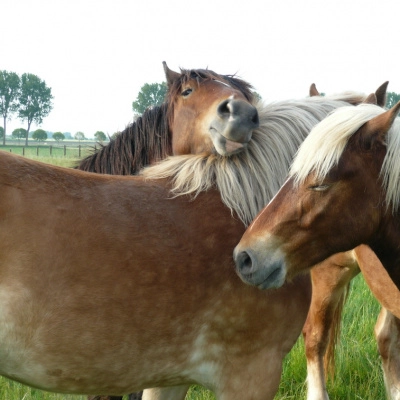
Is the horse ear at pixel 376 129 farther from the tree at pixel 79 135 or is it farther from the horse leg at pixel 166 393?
the tree at pixel 79 135

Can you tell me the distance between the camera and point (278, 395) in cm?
424

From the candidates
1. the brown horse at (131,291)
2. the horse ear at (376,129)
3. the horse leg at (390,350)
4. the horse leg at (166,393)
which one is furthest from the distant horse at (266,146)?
the horse leg at (166,393)

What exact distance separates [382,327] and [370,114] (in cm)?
263

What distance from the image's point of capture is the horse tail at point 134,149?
11.9 ft

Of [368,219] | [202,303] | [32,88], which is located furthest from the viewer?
[32,88]

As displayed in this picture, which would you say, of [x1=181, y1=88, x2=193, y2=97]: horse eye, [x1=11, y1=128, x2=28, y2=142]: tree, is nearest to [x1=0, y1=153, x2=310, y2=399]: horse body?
[x1=181, y1=88, x2=193, y2=97]: horse eye

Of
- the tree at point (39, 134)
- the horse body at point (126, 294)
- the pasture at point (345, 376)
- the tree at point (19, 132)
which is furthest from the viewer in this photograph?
the tree at point (19, 132)

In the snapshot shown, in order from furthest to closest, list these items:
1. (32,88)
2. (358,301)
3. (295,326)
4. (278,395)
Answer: (32,88), (358,301), (278,395), (295,326)

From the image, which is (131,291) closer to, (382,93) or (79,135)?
(382,93)

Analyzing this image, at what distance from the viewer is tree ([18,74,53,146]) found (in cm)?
7619

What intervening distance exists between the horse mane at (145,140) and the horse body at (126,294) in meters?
0.76

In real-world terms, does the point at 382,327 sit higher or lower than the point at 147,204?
lower

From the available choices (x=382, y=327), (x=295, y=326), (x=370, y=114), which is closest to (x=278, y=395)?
(x=382, y=327)

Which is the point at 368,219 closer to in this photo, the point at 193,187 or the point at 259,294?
the point at 259,294
